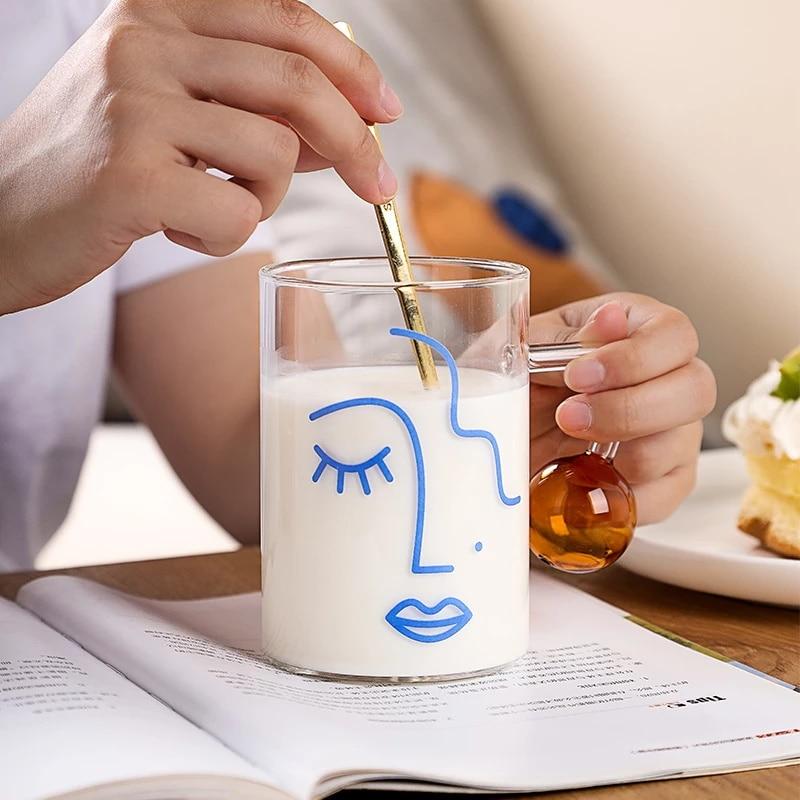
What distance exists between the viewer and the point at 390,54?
1.67 m

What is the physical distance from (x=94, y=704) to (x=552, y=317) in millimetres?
351

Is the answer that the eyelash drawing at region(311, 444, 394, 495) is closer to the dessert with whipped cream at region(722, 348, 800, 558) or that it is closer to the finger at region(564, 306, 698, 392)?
the finger at region(564, 306, 698, 392)

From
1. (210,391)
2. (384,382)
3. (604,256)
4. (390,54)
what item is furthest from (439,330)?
(604,256)

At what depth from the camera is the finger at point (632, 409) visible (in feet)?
2.17

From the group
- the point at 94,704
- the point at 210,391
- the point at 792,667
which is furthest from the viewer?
the point at 210,391

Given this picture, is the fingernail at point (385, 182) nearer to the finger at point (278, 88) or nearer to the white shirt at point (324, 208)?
the finger at point (278, 88)

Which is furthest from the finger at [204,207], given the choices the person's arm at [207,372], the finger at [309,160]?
the person's arm at [207,372]

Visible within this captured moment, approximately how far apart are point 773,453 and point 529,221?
891mm

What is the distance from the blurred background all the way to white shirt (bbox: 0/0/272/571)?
0.53 m

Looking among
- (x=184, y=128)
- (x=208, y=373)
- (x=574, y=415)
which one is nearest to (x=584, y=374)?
(x=574, y=415)

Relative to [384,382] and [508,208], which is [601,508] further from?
[508,208]

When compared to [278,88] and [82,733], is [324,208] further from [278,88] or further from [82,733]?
[82,733]

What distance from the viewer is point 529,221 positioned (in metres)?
1.60

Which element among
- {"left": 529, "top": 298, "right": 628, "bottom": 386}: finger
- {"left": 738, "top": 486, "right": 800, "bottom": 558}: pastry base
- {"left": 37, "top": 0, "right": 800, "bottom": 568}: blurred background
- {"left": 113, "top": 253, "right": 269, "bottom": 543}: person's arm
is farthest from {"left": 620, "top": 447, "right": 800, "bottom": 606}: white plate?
{"left": 37, "top": 0, "right": 800, "bottom": 568}: blurred background
